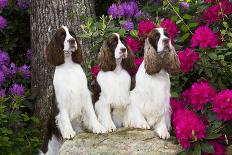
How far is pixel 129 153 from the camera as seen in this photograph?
17.5 ft

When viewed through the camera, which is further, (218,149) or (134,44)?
(134,44)

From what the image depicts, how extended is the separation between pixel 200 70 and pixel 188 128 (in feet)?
2.72

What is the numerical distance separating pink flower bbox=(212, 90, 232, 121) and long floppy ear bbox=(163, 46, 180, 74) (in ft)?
1.62

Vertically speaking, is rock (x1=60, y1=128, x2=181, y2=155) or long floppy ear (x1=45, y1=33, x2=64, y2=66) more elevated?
long floppy ear (x1=45, y1=33, x2=64, y2=66)

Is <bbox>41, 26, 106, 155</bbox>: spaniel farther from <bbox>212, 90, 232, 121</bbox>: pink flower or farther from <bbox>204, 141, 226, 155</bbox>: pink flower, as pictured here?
<bbox>212, 90, 232, 121</bbox>: pink flower

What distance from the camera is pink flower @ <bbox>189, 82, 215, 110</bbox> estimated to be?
514 centimetres

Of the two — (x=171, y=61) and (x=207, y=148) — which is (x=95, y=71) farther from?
(x=207, y=148)

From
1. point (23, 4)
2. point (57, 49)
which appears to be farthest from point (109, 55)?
point (23, 4)

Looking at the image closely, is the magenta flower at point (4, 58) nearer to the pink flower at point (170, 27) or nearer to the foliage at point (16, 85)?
the foliage at point (16, 85)

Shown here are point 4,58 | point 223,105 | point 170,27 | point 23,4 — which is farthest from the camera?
point 23,4

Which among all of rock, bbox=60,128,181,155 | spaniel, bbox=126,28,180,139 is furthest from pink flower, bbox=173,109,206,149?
spaniel, bbox=126,28,180,139

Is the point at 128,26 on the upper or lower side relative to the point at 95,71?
upper

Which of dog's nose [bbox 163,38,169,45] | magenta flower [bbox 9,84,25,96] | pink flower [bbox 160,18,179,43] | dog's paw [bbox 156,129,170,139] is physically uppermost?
pink flower [bbox 160,18,179,43]

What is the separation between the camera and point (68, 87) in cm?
549
